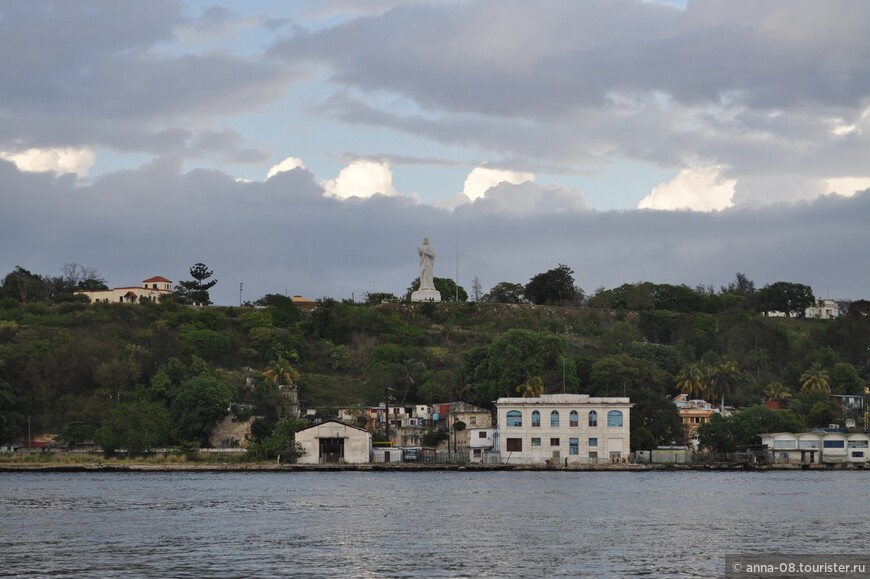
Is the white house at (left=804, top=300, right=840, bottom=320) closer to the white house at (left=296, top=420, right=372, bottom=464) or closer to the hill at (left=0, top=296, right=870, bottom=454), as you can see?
the hill at (left=0, top=296, right=870, bottom=454)

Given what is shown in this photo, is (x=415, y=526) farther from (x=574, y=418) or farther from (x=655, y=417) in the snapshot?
(x=655, y=417)

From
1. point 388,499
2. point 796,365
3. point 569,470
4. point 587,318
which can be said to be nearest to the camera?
point 388,499

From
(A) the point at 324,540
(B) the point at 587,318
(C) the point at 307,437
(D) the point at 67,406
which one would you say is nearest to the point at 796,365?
(B) the point at 587,318

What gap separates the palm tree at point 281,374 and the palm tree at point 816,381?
4649cm

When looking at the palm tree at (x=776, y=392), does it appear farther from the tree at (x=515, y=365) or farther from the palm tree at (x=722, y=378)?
the tree at (x=515, y=365)

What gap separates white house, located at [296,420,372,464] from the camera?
90125mm

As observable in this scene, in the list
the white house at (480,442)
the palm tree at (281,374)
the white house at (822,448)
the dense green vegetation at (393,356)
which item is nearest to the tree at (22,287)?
the dense green vegetation at (393,356)

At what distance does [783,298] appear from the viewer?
509 ft

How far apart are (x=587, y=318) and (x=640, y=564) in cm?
10662

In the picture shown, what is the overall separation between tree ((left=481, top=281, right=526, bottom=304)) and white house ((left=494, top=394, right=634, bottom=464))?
6069 cm

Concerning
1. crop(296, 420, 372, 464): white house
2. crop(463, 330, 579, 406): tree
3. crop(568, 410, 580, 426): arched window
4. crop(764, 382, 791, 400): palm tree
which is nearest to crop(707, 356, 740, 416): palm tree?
crop(764, 382, 791, 400): palm tree

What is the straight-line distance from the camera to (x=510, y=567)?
36.5 m

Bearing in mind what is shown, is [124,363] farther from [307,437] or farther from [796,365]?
[796,365]

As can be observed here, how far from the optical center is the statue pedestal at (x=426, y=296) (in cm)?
14038
